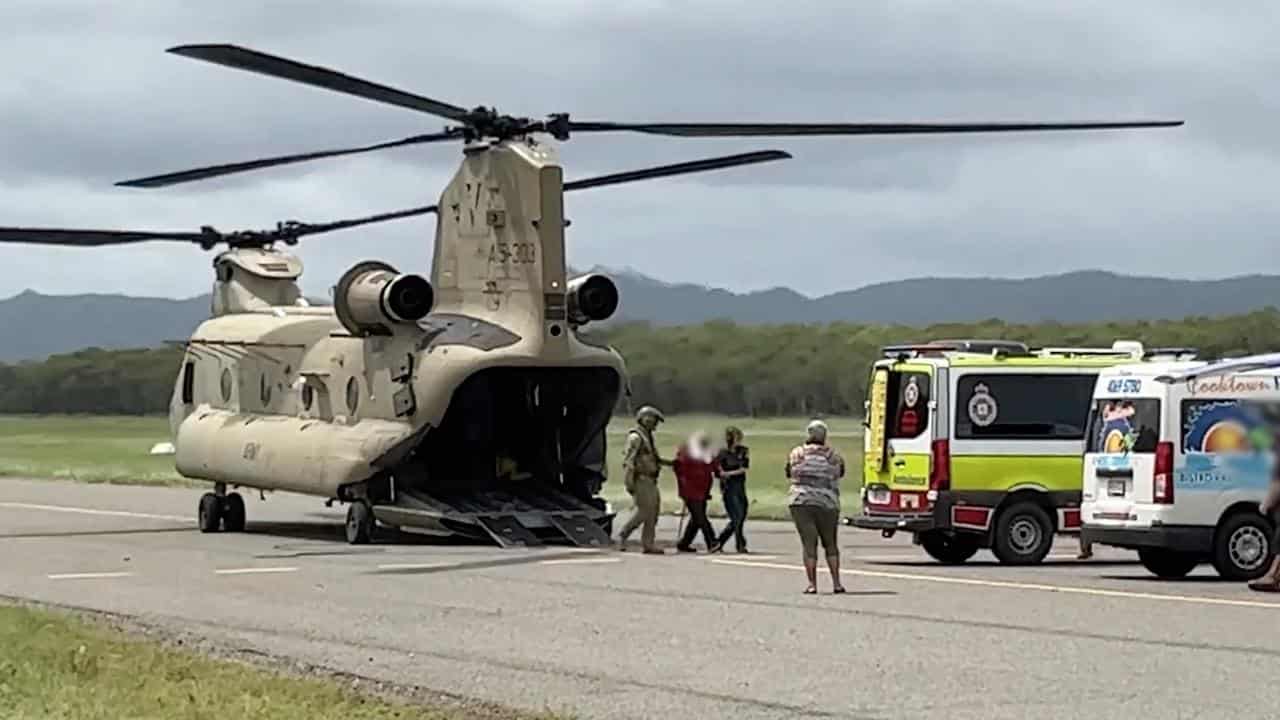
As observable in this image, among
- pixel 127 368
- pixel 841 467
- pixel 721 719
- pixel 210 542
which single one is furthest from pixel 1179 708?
pixel 127 368

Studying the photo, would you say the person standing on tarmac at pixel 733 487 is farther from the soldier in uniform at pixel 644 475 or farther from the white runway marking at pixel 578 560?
the white runway marking at pixel 578 560

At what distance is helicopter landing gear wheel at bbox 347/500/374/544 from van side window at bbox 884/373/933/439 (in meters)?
7.54

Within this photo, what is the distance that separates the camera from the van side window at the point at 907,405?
71.7 ft

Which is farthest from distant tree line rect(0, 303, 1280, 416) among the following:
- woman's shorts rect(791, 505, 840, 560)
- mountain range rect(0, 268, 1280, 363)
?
woman's shorts rect(791, 505, 840, 560)

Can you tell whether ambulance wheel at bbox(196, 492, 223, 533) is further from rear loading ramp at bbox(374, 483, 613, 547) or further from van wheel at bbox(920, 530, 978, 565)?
van wheel at bbox(920, 530, 978, 565)

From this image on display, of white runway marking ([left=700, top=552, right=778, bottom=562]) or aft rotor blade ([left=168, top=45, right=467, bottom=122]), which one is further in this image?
white runway marking ([left=700, top=552, right=778, bottom=562])

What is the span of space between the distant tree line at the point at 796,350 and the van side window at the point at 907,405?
426 cm

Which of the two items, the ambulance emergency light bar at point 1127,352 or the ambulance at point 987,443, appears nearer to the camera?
the ambulance at point 987,443

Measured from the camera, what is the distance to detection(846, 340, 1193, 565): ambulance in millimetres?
21594

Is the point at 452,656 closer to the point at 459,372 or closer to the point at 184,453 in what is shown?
the point at 459,372

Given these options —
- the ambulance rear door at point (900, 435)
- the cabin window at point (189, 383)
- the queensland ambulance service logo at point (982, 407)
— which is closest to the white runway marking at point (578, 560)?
the ambulance rear door at point (900, 435)

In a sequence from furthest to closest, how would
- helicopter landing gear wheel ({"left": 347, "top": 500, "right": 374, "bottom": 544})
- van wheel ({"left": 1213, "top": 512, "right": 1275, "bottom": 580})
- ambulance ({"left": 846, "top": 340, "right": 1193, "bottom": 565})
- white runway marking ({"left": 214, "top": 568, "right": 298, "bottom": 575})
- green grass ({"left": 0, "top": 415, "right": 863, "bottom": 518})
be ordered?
green grass ({"left": 0, "top": 415, "right": 863, "bottom": 518}) < helicopter landing gear wheel ({"left": 347, "top": 500, "right": 374, "bottom": 544}) < ambulance ({"left": 846, "top": 340, "right": 1193, "bottom": 565}) < white runway marking ({"left": 214, "top": 568, "right": 298, "bottom": 575}) < van wheel ({"left": 1213, "top": 512, "right": 1275, "bottom": 580})

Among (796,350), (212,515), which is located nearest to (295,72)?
(212,515)

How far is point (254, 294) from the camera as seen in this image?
104ft
